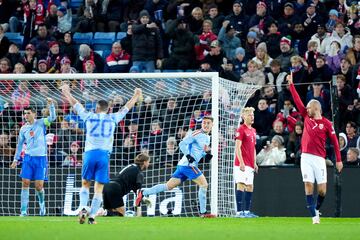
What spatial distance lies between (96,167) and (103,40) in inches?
471

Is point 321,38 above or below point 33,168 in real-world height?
above

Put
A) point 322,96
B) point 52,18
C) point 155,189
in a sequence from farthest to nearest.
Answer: point 52,18 → point 322,96 → point 155,189

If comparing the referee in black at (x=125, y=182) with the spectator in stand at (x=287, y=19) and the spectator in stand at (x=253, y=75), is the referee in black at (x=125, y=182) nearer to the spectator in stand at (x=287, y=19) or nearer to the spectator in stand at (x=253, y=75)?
the spectator in stand at (x=253, y=75)

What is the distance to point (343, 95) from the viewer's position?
24203 mm

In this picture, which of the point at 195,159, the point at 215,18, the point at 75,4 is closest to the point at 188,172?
the point at 195,159

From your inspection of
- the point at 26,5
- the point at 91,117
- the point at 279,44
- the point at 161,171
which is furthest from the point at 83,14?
the point at 91,117

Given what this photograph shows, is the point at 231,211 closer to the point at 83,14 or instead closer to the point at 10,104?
the point at 10,104

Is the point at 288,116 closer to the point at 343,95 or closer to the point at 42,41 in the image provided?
the point at 343,95

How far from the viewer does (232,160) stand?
23.2 m

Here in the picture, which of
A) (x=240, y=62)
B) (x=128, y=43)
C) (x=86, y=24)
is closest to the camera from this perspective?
(x=240, y=62)

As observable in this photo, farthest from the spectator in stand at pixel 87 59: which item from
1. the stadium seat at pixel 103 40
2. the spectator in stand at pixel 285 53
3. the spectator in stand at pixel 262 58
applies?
the spectator in stand at pixel 285 53

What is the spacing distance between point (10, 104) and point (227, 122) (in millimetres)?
4758

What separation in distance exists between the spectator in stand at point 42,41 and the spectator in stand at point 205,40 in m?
4.18

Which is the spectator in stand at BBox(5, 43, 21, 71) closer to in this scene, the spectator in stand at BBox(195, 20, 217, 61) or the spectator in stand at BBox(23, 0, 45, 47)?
the spectator in stand at BBox(23, 0, 45, 47)
